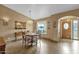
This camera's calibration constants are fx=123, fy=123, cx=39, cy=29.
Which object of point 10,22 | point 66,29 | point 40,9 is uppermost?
point 40,9

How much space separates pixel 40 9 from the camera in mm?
2789

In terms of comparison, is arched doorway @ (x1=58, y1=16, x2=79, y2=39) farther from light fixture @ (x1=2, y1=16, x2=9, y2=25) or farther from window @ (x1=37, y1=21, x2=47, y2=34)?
light fixture @ (x1=2, y1=16, x2=9, y2=25)

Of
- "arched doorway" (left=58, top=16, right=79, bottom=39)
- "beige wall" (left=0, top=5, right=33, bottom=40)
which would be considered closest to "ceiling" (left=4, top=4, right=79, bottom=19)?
"beige wall" (left=0, top=5, right=33, bottom=40)

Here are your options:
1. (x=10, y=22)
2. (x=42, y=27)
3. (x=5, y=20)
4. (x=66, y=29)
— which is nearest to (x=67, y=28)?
(x=66, y=29)

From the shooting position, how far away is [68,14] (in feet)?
9.30

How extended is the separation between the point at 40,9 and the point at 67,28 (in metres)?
0.82

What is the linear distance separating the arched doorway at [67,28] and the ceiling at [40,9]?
0.95 ft

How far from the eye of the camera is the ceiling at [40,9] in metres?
2.62

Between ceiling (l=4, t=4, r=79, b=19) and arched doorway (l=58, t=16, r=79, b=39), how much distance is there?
29cm

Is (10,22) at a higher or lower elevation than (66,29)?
higher

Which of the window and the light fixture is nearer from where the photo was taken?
the light fixture

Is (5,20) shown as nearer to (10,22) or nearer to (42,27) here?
(10,22)

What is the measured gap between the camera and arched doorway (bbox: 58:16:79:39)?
295cm

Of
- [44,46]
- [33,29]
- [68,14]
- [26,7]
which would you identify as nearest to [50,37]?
[44,46]
